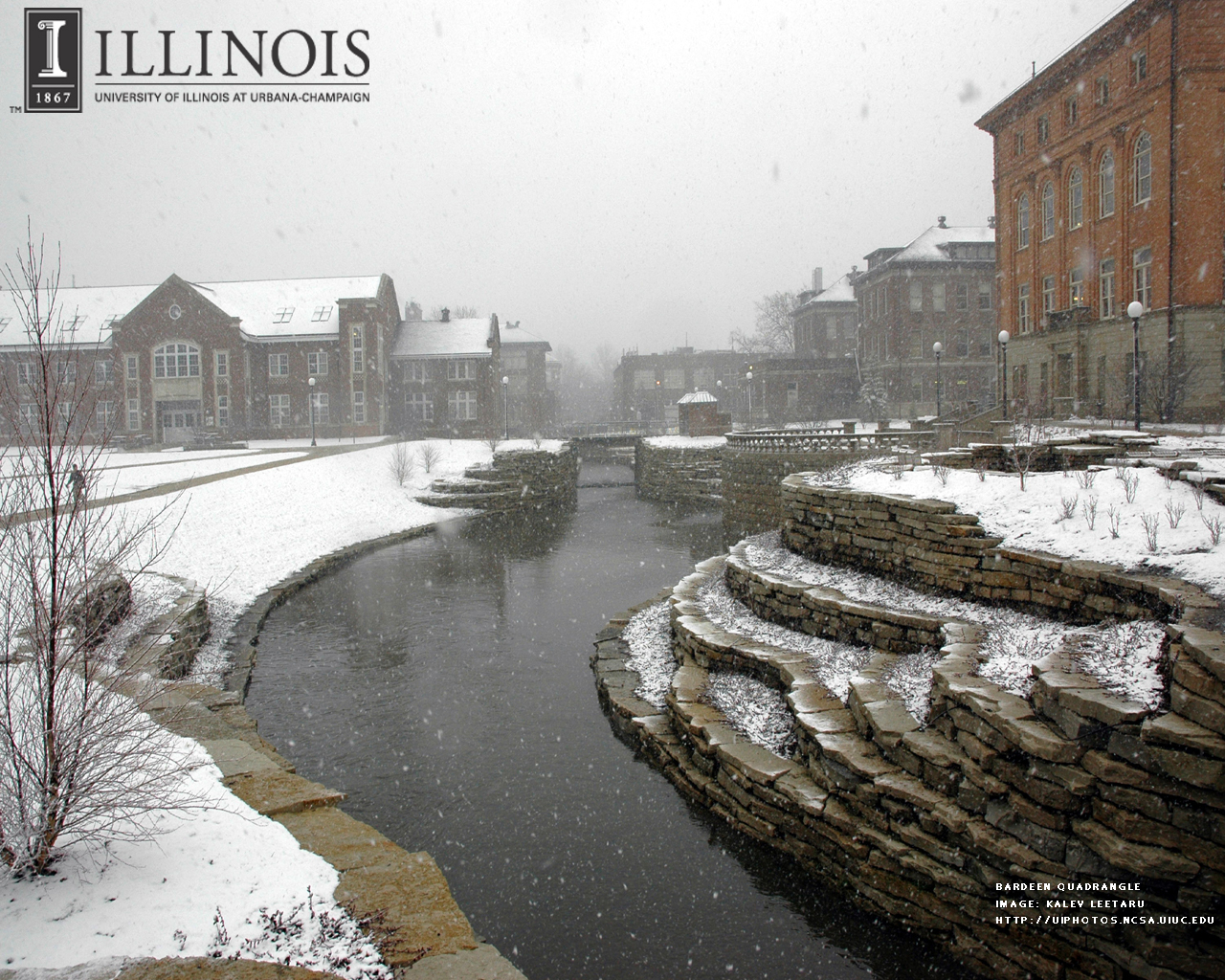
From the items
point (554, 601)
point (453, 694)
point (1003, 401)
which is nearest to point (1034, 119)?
point (1003, 401)

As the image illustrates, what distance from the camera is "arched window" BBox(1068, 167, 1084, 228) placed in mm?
28172

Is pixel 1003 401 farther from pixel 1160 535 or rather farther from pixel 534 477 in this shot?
pixel 1160 535

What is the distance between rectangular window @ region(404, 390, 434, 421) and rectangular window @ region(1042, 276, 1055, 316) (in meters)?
35.1

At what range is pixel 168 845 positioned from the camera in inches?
171

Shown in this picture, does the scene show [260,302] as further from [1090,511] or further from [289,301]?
[1090,511]

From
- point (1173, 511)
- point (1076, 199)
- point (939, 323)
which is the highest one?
point (1076, 199)

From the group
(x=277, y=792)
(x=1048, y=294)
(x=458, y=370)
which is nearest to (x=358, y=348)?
(x=458, y=370)

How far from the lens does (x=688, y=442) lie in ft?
127

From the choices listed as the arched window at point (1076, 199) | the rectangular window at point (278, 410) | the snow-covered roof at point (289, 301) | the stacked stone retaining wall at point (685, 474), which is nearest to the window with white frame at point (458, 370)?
the snow-covered roof at point (289, 301)

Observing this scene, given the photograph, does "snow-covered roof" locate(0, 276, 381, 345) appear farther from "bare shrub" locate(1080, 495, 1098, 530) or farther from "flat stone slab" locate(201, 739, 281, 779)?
"bare shrub" locate(1080, 495, 1098, 530)

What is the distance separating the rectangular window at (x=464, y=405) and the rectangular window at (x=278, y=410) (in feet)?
32.7

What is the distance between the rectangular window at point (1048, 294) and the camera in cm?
3023

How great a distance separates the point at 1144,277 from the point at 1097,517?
906 inches

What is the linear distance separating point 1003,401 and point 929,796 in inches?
1015
